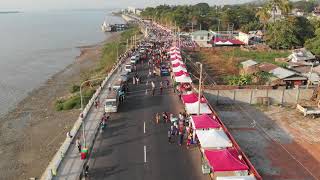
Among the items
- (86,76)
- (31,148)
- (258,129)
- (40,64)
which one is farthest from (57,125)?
(40,64)

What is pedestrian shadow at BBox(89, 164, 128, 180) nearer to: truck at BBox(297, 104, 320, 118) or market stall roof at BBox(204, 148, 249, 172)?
market stall roof at BBox(204, 148, 249, 172)

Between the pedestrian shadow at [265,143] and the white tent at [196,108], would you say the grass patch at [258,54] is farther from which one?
the white tent at [196,108]

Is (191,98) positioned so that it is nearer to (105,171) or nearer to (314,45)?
(105,171)

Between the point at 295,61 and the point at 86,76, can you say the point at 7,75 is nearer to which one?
the point at 86,76

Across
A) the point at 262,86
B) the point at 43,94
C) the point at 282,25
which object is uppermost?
the point at 282,25

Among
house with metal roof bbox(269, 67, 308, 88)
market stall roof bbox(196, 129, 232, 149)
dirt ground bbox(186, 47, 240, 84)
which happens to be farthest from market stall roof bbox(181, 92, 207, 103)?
dirt ground bbox(186, 47, 240, 84)

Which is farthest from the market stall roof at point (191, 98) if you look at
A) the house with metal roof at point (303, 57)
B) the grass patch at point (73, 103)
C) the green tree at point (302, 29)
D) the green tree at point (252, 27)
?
the green tree at point (252, 27)
